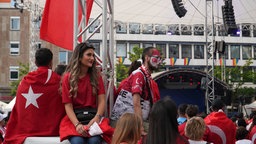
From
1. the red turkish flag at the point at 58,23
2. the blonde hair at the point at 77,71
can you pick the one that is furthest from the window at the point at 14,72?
the blonde hair at the point at 77,71

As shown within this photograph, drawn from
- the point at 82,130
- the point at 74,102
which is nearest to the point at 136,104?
the point at 74,102

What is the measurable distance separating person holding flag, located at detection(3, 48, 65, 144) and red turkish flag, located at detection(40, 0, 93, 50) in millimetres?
2079

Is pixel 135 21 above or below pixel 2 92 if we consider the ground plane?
above

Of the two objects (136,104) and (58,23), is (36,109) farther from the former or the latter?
(58,23)

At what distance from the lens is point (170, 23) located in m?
36.0

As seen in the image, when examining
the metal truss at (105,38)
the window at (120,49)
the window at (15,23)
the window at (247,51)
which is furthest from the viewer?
the window at (247,51)

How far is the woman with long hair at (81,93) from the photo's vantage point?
4.95 m

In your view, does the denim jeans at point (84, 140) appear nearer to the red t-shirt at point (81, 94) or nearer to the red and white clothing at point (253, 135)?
the red t-shirt at point (81, 94)

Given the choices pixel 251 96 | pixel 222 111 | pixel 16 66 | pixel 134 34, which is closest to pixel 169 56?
pixel 134 34

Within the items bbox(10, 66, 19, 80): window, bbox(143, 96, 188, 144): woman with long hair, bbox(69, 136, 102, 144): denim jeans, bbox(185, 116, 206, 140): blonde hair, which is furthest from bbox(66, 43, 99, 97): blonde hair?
bbox(10, 66, 19, 80): window

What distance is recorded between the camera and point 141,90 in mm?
5691

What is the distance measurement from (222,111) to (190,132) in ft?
6.24

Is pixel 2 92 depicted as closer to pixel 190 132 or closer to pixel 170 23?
pixel 170 23

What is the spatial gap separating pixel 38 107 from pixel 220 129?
9.11 feet
